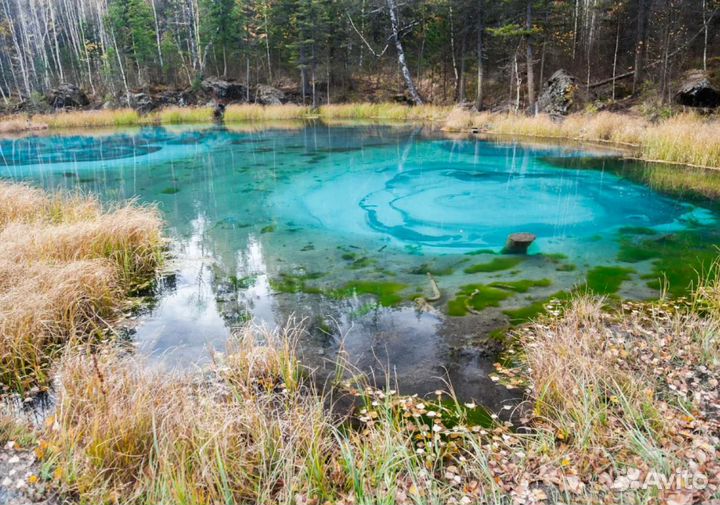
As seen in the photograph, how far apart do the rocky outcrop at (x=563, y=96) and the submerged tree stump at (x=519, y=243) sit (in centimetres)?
1424

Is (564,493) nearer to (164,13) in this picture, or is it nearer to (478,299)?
(478,299)

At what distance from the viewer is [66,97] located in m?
31.1

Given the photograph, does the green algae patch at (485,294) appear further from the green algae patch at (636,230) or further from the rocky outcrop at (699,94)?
the rocky outcrop at (699,94)

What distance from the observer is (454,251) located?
23.0 ft

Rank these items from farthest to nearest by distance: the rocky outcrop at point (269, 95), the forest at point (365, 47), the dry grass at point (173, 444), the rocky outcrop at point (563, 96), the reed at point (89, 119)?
the rocky outcrop at point (269, 95) < the reed at point (89, 119) < the forest at point (365, 47) < the rocky outcrop at point (563, 96) < the dry grass at point (173, 444)

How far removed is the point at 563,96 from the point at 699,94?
4713 millimetres

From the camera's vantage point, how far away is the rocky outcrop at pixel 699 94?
1600 centimetres

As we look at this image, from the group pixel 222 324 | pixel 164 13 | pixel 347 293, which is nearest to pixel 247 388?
pixel 222 324

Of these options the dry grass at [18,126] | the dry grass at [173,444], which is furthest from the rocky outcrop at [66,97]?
the dry grass at [173,444]

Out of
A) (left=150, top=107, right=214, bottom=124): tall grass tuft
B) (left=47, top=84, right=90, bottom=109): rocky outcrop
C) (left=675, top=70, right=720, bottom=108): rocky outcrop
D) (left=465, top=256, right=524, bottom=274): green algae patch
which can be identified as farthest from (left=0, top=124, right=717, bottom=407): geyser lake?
(left=47, top=84, right=90, bottom=109): rocky outcrop

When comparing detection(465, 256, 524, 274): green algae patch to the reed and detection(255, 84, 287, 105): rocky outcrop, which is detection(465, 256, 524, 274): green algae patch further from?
detection(255, 84, 287, 105): rocky outcrop

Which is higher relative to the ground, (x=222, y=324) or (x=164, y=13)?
(x=164, y=13)

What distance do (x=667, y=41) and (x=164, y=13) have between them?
127 feet

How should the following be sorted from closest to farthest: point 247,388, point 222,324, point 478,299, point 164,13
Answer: point 247,388, point 222,324, point 478,299, point 164,13
